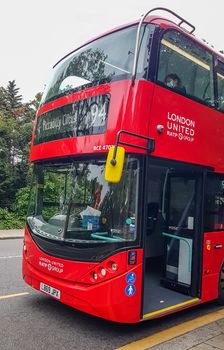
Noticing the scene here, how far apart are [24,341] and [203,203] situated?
3.29 metres

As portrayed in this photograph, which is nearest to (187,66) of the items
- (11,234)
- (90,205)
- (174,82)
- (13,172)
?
(174,82)

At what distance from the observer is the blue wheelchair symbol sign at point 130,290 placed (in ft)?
15.6

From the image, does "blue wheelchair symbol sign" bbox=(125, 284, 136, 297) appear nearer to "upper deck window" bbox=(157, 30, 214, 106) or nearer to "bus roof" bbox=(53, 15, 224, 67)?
"upper deck window" bbox=(157, 30, 214, 106)

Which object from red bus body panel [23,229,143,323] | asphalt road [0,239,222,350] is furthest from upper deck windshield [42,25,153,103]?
asphalt road [0,239,222,350]

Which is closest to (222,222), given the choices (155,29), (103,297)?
(103,297)

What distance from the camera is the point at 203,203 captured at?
6117mm

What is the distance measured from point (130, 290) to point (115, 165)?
1578mm

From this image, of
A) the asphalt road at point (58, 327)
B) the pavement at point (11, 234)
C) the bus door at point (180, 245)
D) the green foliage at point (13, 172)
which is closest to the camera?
the asphalt road at point (58, 327)

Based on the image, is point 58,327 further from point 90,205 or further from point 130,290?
point 90,205

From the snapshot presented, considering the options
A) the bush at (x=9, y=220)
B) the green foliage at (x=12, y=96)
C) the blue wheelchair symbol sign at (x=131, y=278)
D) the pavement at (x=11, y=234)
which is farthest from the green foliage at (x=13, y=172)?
the blue wheelchair symbol sign at (x=131, y=278)

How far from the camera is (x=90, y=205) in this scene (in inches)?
203

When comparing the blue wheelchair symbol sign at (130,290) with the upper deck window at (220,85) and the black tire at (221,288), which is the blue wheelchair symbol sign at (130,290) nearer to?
the black tire at (221,288)

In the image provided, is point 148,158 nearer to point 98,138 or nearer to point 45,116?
point 98,138

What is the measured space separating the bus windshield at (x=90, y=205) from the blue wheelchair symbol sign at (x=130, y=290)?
58 centimetres
